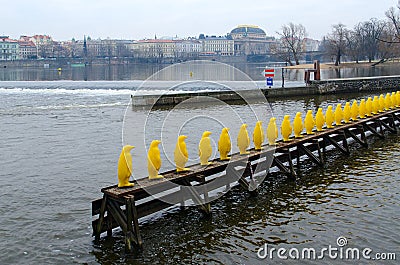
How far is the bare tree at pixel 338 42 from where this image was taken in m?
93.6

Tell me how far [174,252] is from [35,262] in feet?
7.65

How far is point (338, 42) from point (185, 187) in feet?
320

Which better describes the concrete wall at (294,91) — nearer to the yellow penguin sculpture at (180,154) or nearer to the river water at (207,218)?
the river water at (207,218)

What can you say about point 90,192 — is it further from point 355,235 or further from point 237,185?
point 355,235

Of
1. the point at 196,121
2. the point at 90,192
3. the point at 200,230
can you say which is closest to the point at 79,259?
the point at 200,230

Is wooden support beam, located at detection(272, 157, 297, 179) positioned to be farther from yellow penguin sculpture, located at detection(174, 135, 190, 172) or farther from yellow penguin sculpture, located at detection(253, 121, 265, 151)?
yellow penguin sculpture, located at detection(174, 135, 190, 172)

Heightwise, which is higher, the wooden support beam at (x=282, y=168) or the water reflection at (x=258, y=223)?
the wooden support beam at (x=282, y=168)

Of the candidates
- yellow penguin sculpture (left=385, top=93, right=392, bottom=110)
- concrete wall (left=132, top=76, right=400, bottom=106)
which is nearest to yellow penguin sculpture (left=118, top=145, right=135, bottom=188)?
yellow penguin sculpture (left=385, top=93, right=392, bottom=110)

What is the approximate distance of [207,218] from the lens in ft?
31.7

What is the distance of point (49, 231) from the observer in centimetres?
920

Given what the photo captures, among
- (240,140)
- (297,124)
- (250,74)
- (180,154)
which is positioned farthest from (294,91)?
(250,74)

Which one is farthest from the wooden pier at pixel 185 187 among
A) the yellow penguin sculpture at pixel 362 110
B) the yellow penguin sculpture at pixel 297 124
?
the yellow penguin sculpture at pixel 362 110

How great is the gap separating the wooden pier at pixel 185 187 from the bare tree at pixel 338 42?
84029 millimetres

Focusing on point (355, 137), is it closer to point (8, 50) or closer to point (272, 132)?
point (272, 132)
